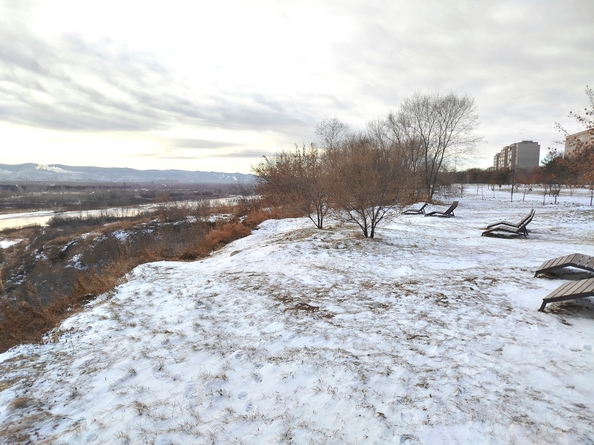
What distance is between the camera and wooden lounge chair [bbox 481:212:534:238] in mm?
10836

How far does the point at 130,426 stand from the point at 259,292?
345cm

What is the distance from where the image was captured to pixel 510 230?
1093cm

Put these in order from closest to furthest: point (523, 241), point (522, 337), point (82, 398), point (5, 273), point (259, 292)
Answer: point (82, 398), point (522, 337), point (259, 292), point (523, 241), point (5, 273)

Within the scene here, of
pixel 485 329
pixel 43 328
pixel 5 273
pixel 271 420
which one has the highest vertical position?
pixel 485 329

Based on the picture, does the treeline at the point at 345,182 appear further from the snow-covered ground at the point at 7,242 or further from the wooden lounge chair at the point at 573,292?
the snow-covered ground at the point at 7,242

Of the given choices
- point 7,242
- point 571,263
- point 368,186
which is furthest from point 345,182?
point 7,242

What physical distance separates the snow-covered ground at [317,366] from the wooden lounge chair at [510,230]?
4841mm

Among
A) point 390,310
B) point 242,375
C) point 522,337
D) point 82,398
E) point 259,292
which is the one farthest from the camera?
point 259,292

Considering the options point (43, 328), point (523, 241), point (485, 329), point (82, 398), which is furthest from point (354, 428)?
point (523, 241)

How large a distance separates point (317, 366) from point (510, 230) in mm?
10736

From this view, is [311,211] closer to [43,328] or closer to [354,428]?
[43,328]

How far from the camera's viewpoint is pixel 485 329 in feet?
13.3

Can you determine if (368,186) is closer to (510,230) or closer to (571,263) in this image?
(571,263)

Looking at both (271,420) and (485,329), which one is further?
(485,329)
